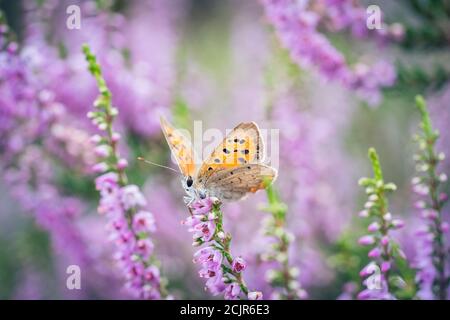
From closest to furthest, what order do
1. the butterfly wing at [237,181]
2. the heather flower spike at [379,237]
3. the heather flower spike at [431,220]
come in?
the heather flower spike at [379,237]
the heather flower spike at [431,220]
the butterfly wing at [237,181]

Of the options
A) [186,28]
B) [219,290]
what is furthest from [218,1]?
[219,290]

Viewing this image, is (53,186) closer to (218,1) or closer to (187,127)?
(187,127)

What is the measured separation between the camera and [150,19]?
14.4 ft

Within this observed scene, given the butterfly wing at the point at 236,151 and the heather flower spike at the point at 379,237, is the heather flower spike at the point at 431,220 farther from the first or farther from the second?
the butterfly wing at the point at 236,151

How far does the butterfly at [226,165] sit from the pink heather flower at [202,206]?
0.19 metres

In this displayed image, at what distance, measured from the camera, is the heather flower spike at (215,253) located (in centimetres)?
153

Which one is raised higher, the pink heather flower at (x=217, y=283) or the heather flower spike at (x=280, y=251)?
the heather flower spike at (x=280, y=251)

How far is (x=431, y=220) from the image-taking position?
1.82 m

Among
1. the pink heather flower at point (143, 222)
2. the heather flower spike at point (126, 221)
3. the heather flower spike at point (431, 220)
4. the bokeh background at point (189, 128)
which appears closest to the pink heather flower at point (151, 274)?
the heather flower spike at point (126, 221)

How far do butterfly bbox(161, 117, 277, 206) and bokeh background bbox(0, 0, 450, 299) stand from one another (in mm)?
349

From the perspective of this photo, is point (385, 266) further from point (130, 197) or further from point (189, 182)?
point (130, 197)

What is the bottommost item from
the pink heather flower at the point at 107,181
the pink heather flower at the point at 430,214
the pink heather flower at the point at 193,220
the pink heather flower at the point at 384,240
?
the pink heather flower at the point at 384,240

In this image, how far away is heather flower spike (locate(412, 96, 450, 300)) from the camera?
1771 mm

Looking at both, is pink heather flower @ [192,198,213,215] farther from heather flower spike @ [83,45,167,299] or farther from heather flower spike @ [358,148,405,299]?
heather flower spike @ [358,148,405,299]
